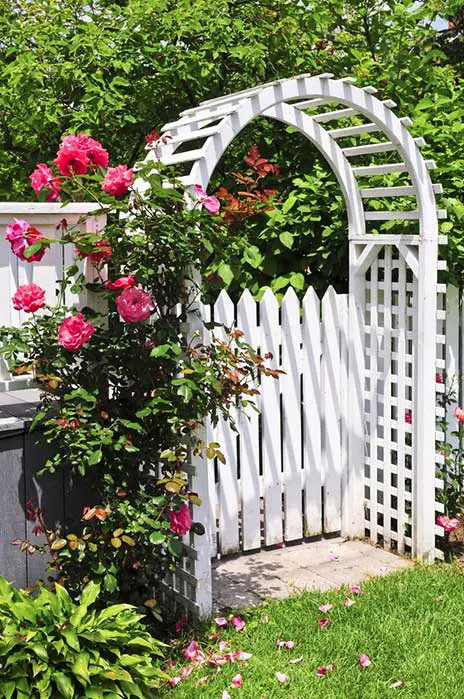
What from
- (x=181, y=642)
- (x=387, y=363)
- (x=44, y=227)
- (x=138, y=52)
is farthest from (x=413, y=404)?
(x=138, y=52)

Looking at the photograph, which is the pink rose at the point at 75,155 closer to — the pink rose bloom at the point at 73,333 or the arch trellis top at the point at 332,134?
the arch trellis top at the point at 332,134

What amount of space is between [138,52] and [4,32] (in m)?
1.48

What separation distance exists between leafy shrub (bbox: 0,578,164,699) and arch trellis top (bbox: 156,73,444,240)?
171 cm

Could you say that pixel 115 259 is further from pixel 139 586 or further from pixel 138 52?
pixel 138 52

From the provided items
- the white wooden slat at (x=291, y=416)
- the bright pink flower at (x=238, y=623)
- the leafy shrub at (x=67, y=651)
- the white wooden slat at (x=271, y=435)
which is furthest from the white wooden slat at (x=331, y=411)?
the leafy shrub at (x=67, y=651)

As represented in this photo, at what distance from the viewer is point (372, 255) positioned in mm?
4871

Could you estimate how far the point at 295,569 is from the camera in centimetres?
454

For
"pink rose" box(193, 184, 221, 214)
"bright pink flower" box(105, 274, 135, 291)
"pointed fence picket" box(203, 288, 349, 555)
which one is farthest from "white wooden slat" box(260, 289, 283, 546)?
"bright pink flower" box(105, 274, 135, 291)

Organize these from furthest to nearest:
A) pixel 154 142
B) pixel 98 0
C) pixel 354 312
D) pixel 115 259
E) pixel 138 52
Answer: pixel 98 0 < pixel 138 52 < pixel 354 312 < pixel 154 142 < pixel 115 259

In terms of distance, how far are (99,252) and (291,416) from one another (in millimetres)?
1793

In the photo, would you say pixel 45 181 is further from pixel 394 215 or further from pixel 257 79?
pixel 257 79

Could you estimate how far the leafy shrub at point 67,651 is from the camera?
9.55 feet

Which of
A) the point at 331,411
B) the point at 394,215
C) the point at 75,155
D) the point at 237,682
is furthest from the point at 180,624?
the point at 394,215

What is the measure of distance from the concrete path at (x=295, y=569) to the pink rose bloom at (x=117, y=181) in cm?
190
